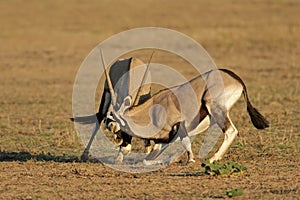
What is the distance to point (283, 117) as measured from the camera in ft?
39.2

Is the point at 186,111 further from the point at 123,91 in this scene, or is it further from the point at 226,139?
the point at 123,91

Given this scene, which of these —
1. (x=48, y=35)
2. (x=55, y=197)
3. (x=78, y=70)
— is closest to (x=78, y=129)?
(x=55, y=197)

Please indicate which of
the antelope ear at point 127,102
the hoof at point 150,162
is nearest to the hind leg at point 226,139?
the hoof at point 150,162

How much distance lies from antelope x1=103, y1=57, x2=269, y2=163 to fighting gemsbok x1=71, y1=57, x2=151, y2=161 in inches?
6.9

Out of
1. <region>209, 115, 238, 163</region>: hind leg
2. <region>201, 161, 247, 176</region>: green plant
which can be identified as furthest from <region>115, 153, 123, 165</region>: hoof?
<region>201, 161, 247, 176</region>: green plant

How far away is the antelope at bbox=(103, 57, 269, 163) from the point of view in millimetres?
8234

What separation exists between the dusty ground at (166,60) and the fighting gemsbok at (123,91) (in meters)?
0.44

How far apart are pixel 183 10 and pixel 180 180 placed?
89.5 feet

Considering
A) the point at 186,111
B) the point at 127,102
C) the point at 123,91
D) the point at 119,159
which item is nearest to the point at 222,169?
the point at 186,111

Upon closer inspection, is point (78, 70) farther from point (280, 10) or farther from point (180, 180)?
point (280, 10)

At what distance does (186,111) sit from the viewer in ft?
27.7

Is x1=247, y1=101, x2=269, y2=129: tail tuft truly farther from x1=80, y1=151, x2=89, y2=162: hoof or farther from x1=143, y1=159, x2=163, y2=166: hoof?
x1=80, y1=151, x2=89, y2=162: hoof

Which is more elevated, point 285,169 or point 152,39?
point 285,169

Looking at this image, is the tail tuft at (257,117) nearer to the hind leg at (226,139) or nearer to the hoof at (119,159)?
the hind leg at (226,139)
